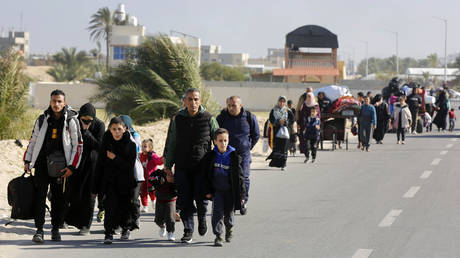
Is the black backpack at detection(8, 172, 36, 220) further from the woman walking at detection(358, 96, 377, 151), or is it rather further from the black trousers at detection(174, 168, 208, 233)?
the woman walking at detection(358, 96, 377, 151)

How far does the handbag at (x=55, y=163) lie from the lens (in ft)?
30.6

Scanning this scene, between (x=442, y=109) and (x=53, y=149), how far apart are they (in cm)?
2732

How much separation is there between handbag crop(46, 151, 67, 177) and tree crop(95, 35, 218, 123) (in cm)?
1729

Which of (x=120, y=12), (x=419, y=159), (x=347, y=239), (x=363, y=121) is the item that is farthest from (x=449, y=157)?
(x=120, y=12)

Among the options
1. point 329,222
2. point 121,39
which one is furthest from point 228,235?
point 121,39

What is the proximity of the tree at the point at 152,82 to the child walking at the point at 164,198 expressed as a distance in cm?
1710

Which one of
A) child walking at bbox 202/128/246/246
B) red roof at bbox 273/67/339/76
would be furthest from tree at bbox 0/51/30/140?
red roof at bbox 273/67/339/76

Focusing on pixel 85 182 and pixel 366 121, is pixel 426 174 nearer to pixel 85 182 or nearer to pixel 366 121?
pixel 366 121

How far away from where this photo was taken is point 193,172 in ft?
31.0

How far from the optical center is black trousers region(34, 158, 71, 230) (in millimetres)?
9344

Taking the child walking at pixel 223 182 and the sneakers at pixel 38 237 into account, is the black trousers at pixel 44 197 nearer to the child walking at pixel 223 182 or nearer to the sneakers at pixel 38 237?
the sneakers at pixel 38 237

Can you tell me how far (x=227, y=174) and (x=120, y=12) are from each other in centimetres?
7510

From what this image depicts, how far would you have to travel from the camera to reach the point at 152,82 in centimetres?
2764

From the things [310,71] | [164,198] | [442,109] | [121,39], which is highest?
[121,39]
